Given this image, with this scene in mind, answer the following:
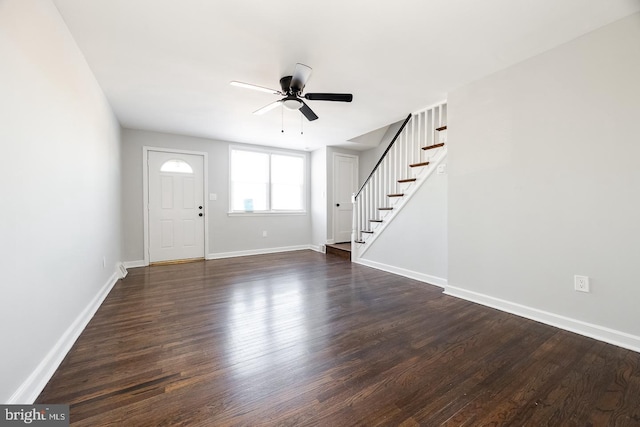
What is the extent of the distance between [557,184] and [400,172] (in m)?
2.04

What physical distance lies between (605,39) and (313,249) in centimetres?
534

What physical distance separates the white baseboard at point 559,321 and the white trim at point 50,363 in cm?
357

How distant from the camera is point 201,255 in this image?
5203 mm

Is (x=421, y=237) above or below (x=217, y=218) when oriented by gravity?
below

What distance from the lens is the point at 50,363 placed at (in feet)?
5.38

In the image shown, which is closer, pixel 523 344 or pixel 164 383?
pixel 164 383

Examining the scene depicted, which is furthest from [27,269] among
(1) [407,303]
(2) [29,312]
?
(1) [407,303]

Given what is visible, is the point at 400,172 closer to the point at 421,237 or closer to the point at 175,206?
the point at 421,237

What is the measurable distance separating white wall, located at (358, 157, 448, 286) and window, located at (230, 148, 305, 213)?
2.65 meters

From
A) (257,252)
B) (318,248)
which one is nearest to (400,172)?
(318,248)

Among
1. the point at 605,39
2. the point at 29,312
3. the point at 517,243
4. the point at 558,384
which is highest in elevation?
the point at 605,39

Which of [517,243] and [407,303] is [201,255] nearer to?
[407,303]

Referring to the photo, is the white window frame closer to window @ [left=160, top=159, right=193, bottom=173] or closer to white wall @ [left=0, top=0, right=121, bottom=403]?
window @ [left=160, top=159, right=193, bottom=173]

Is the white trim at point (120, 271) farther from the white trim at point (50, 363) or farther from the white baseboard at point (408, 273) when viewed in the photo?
the white baseboard at point (408, 273)
